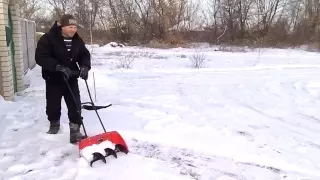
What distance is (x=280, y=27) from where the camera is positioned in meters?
32.6

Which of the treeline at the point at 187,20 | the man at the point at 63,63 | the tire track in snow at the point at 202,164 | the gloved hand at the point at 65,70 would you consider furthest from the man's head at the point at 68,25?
the treeline at the point at 187,20

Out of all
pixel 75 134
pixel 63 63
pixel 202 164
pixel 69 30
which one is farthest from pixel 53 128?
pixel 202 164

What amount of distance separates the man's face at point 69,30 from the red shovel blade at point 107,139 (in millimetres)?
A: 1331

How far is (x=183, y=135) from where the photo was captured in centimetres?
482

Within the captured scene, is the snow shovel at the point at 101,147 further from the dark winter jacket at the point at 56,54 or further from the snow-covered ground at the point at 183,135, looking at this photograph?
the dark winter jacket at the point at 56,54

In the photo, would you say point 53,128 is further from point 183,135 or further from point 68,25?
point 183,135

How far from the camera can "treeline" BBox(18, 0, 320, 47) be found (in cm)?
3236

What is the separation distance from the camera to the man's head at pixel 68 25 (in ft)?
13.7

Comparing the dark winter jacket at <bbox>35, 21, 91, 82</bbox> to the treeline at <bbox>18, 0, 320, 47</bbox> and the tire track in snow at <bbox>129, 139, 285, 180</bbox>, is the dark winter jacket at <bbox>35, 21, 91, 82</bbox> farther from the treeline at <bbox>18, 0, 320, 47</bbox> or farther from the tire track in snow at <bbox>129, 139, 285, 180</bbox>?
the treeline at <bbox>18, 0, 320, 47</bbox>

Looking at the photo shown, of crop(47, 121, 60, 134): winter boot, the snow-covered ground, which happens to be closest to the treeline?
the snow-covered ground

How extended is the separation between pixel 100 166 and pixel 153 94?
4321mm

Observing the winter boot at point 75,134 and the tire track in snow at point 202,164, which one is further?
the winter boot at point 75,134

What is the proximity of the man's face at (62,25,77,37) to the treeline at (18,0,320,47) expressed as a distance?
89.8 ft

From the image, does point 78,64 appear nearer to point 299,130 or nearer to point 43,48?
point 43,48
